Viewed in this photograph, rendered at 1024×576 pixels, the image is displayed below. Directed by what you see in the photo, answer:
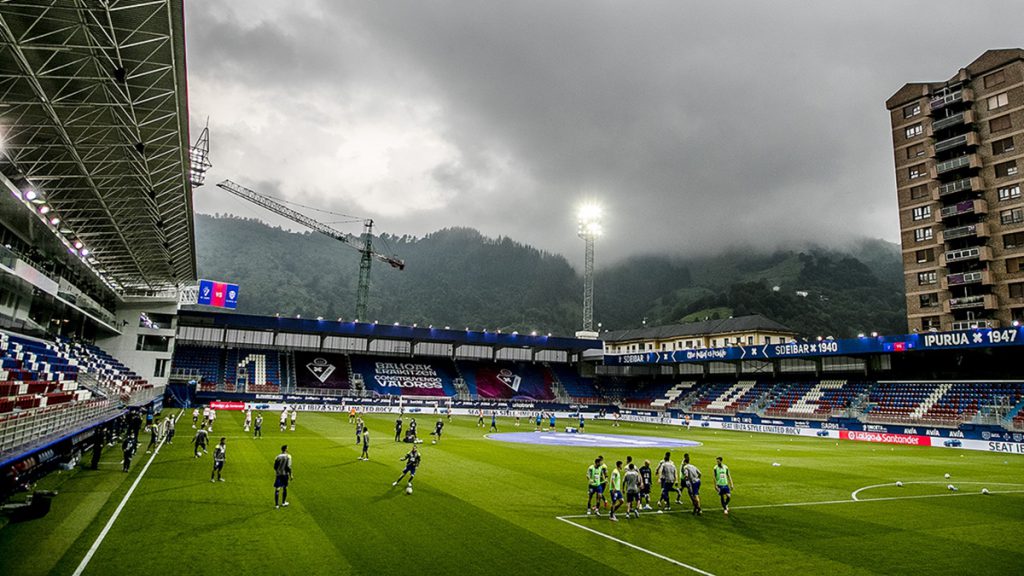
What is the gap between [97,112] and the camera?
83.7ft

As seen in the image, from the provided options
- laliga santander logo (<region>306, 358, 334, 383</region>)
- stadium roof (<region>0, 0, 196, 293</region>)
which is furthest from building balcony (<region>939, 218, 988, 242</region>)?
laliga santander logo (<region>306, 358, 334, 383</region>)

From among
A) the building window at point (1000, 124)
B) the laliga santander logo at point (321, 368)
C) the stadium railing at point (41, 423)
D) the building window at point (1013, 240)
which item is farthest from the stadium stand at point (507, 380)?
the building window at point (1000, 124)

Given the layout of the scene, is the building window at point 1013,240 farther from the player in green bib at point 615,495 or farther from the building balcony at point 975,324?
the player in green bib at point 615,495

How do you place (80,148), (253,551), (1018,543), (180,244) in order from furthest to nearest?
(180,244), (80,148), (1018,543), (253,551)

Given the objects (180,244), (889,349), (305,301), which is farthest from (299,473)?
(305,301)

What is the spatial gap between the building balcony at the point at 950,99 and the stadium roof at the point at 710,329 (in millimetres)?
43750

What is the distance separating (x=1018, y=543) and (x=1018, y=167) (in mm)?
70100

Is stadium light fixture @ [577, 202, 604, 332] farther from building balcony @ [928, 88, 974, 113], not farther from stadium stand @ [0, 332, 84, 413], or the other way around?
stadium stand @ [0, 332, 84, 413]

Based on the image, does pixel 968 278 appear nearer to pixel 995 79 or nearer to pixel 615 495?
pixel 995 79

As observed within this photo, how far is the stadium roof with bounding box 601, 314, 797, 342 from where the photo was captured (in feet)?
339

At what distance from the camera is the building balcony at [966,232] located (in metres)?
66.4

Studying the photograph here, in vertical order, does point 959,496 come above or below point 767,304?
below

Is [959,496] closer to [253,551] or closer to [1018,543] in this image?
[1018,543]

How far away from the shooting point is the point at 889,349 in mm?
58594
